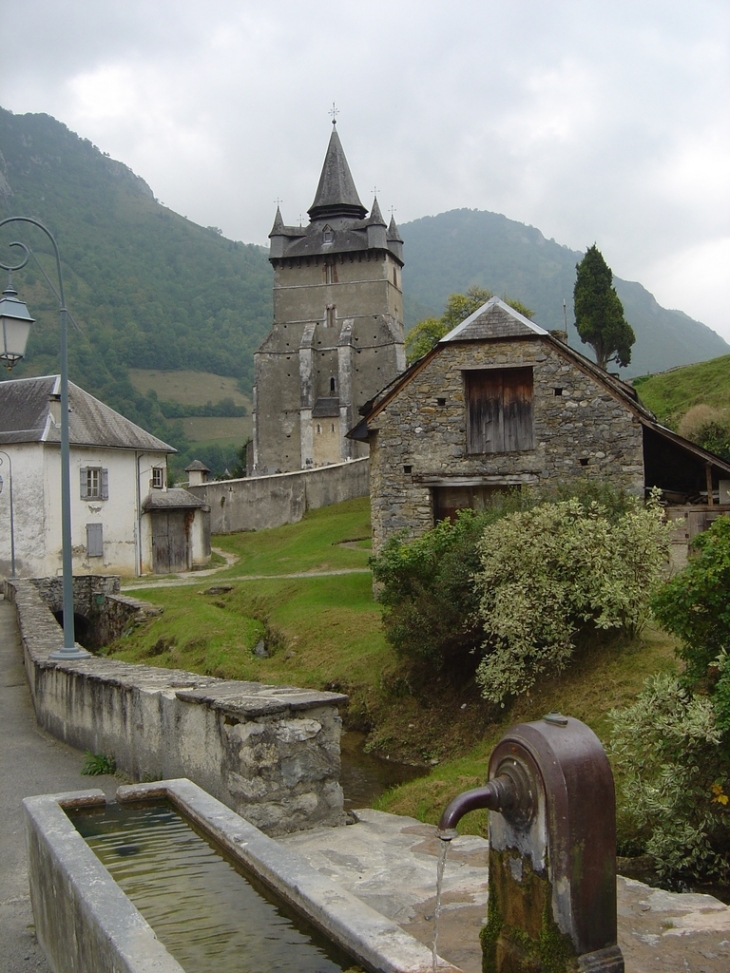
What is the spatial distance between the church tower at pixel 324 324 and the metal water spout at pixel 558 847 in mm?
66141

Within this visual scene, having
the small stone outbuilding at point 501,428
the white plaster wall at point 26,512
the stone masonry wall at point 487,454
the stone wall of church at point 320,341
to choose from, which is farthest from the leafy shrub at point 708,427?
the stone wall of church at point 320,341

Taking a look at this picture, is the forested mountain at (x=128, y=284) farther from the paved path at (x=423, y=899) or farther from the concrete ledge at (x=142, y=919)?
the concrete ledge at (x=142, y=919)

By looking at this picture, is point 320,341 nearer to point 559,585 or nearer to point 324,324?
point 324,324

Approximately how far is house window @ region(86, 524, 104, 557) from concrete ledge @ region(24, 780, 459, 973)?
32.6m

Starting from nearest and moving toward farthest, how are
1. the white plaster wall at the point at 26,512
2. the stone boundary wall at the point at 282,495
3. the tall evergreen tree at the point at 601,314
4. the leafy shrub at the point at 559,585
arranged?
the leafy shrub at the point at 559,585
the white plaster wall at the point at 26,512
the stone boundary wall at the point at 282,495
the tall evergreen tree at the point at 601,314

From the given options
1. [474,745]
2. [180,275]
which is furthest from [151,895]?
[180,275]

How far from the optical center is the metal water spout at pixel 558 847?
3.78m

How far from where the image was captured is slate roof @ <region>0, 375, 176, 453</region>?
3534 centimetres

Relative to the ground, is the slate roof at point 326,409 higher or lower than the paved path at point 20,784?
higher

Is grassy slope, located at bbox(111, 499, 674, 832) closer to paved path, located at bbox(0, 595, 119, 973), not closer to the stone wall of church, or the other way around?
paved path, located at bbox(0, 595, 119, 973)

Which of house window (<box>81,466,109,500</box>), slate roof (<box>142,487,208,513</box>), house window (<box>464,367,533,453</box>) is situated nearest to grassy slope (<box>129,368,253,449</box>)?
slate roof (<box>142,487,208,513</box>)

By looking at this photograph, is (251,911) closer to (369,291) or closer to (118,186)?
(369,291)

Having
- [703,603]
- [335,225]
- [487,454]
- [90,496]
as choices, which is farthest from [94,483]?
[335,225]

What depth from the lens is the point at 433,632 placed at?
15047 millimetres
